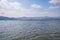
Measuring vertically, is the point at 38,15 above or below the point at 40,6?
below

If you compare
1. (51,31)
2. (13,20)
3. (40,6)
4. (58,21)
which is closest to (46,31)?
(51,31)

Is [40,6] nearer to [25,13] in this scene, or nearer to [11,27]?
[25,13]

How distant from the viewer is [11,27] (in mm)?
2326

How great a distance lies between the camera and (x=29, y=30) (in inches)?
90.8

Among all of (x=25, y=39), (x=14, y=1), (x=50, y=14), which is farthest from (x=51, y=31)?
(x=14, y=1)

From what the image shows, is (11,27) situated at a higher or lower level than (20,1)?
lower

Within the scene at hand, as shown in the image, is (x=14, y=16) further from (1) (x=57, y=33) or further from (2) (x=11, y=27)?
(1) (x=57, y=33)

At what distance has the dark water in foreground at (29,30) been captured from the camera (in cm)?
228

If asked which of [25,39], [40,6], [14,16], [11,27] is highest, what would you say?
[40,6]

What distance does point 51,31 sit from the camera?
231 cm

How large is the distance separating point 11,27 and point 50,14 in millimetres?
786

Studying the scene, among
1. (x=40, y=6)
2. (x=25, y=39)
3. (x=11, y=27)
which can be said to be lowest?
(x=25, y=39)

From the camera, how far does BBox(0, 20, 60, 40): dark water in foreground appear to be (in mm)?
2281

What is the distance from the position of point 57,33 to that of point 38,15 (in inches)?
19.4
